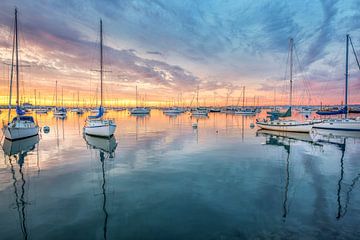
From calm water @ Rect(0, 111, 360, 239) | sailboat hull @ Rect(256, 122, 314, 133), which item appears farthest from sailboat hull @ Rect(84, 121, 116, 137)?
sailboat hull @ Rect(256, 122, 314, 133)

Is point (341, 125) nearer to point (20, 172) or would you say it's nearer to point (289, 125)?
point (289, 125)

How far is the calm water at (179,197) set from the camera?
7285 millimetres

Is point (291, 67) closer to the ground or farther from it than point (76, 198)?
farther from it

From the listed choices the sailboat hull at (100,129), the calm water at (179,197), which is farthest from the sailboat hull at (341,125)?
the sailboat hull at (100,129)

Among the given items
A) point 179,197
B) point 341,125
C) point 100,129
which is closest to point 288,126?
point 341,125

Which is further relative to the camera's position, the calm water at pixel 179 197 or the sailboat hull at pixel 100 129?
the sailboat hull at pixel 100 129

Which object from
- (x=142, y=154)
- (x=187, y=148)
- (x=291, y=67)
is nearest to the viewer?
(x=142, y=154)

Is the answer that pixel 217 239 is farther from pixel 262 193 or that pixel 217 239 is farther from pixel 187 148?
pixel 187 148

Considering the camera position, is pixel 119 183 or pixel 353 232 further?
pixel 119 183

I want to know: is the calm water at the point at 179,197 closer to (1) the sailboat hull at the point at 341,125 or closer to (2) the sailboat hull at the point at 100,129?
(2) the sailboat hull at the point at 100,129

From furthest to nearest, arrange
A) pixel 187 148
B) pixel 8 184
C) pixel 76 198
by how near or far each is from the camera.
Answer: pixel 187 148
pixel 8 184
pixel 76 198

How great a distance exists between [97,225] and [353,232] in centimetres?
922

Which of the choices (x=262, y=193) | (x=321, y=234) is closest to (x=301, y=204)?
(x=262, y=193)

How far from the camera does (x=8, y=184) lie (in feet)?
38.8
